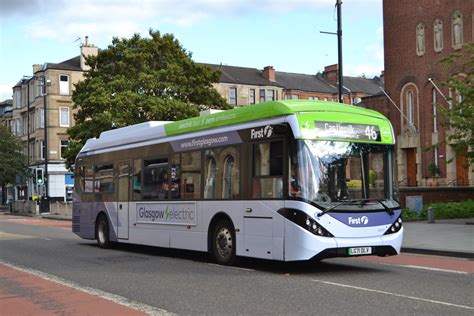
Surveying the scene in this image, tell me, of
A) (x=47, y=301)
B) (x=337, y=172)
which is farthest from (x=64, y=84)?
(x=47, y=301)

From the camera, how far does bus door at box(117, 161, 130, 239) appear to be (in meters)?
16.1

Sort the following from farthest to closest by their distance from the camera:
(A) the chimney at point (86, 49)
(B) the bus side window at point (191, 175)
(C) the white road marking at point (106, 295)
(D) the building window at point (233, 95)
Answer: (D) the building window at point (233, 95) < (A) the chimney at point (86, 49) < (B) the bus side window at point (191, 175) < (C) the white road marking at point (106, 295)

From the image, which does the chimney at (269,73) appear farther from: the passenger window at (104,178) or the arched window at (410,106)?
the passenger window at (104,178)

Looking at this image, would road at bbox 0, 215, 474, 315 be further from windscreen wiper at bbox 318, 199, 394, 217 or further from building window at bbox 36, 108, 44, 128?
building window at bbox 36, 108, 44, 128

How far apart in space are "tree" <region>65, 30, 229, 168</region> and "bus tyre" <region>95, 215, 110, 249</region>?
17930mm

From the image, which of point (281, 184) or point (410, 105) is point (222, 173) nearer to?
point (281, 184)

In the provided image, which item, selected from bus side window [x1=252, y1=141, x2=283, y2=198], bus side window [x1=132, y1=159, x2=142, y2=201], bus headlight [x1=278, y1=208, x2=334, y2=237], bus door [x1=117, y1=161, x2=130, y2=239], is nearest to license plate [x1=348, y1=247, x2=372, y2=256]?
bus headlight [x1=278, y1=208, x2=334, y2=237]

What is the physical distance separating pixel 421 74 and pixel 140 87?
2371cm

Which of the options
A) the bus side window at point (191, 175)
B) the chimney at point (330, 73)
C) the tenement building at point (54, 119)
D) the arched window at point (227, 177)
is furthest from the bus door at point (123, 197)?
the chimney at point (330, 73)

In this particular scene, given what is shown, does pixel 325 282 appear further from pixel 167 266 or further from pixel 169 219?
pixel 169 219

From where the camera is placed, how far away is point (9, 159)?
212ft

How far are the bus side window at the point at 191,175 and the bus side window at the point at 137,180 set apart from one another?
2.15 metres

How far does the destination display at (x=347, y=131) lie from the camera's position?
36.2 feet

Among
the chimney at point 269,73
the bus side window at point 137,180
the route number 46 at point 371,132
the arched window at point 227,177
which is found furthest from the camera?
the chimney at point 269,73
